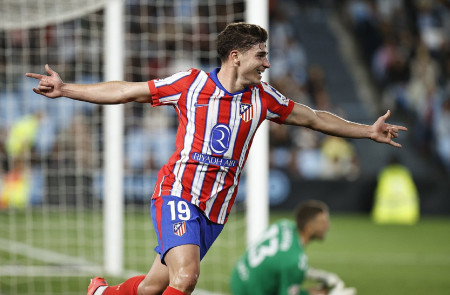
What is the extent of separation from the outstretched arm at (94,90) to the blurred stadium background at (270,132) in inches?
156

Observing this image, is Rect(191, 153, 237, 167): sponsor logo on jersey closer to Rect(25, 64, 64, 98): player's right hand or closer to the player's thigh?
the player's thigh

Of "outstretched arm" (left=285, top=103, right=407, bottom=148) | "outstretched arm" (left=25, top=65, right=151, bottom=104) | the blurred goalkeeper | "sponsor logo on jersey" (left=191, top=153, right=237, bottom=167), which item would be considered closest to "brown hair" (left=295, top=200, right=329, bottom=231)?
the blurred goalkeeper

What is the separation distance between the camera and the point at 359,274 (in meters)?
9.86

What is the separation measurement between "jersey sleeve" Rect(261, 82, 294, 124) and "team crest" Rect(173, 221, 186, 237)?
866 millimetres

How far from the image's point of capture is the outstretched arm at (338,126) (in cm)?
500

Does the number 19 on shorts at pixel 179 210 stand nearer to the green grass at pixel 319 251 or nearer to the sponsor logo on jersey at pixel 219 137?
the sponsor logo on jersey at pixel 219 137

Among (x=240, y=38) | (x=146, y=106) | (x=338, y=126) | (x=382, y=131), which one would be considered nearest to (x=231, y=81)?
(x=240, y=38)

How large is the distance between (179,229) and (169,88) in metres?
0.82

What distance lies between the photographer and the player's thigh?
4.91 metres

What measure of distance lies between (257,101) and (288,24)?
55.7ft

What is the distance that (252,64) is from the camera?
4754 mm

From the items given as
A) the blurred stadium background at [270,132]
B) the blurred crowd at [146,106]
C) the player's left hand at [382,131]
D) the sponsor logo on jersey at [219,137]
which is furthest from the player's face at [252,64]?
the blurred crowd at [146,106]

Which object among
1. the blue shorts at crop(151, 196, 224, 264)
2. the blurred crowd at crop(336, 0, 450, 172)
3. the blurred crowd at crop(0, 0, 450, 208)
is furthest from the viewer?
the blurred crowd at crop(336, 0, 450, 172)

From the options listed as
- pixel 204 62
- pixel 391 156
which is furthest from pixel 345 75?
pixel 204 62
